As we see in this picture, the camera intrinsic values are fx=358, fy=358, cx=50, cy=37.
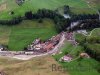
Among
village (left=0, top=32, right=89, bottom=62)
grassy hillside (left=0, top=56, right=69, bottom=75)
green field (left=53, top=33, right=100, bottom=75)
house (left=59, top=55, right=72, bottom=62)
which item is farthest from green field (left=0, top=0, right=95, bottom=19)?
house (left=59, top=55, right=72, bottom=62)

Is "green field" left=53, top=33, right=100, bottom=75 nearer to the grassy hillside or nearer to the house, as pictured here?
the house

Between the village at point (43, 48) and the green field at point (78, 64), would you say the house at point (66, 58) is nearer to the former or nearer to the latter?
the village at point (43, 48)

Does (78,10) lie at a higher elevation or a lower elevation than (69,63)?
higher

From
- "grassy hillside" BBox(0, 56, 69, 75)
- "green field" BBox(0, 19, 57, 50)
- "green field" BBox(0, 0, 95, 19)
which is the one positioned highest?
"green field" BBox(0, 0, 95, 19)

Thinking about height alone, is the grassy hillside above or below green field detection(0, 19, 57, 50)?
below

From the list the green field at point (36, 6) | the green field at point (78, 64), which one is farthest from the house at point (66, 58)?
the green field at point (36, 6)

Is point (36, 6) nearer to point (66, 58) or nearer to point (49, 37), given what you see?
point (49, 37)

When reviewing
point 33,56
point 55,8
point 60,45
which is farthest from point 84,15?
point 33,56

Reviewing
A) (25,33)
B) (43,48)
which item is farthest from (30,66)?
(25,33)

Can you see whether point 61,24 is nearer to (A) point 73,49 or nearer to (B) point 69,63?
(A) point 73,49
